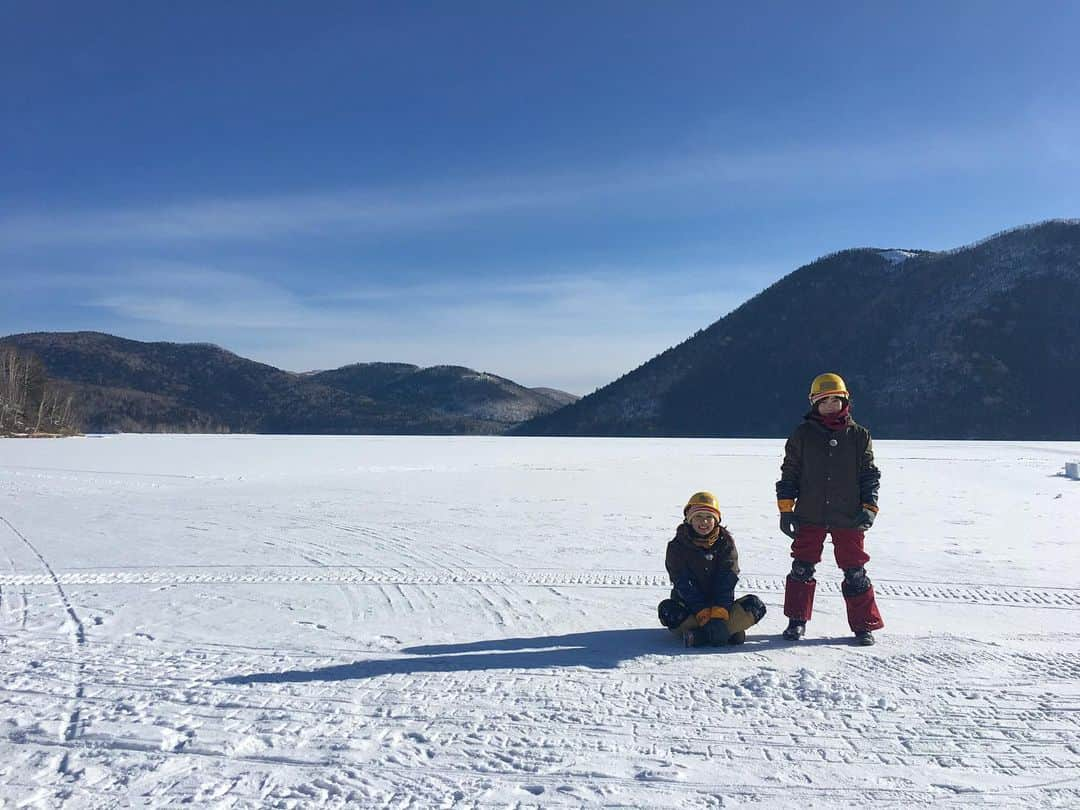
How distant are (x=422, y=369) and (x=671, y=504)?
15792 cm

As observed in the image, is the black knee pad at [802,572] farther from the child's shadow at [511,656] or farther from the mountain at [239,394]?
the mountain at [239,394]

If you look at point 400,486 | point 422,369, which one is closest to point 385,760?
point 400,486

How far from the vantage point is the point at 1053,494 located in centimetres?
1359

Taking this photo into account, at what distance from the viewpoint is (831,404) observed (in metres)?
5.35

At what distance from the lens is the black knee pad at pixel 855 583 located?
5.21 meters

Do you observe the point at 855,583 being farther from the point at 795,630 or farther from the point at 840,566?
the point at 795,630

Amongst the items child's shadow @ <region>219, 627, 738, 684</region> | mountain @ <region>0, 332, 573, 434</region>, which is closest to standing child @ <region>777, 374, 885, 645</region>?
child's shadow @ <region>219, 627, 738, 684</region>

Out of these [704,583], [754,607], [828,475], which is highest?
[828,475]

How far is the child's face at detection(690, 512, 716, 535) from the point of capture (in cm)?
521

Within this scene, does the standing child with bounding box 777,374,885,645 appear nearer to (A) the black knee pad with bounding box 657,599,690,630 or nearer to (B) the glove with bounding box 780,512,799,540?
(B) the glove with bounding box 780,512,799,540

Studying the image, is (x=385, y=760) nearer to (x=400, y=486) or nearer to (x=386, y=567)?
(x=386, y=567)

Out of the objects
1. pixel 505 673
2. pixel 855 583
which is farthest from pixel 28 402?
pixel 855 583

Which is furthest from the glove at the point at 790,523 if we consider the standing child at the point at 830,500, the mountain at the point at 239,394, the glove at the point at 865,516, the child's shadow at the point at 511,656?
the mountain at the point at 239,394

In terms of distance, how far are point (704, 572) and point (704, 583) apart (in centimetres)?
8
